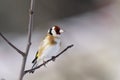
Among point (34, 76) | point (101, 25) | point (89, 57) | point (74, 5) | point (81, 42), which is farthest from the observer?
point (74, 5)

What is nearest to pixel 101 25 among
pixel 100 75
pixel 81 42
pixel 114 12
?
pixel 114 12

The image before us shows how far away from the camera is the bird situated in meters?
0.82

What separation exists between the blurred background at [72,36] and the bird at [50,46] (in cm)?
97

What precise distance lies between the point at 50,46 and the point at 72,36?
1.70 metres

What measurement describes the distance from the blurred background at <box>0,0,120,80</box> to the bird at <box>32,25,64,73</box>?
965 mm

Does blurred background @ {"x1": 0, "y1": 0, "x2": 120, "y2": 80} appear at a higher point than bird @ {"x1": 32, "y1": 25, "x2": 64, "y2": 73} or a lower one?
lower

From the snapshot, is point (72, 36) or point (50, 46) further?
point (72, 36)

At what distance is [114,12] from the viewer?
9.41 ft

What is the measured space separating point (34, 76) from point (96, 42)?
62 centimetres

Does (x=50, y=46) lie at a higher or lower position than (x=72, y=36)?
higher

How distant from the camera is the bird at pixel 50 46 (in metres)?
0.82

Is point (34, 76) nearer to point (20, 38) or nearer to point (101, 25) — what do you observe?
point (20, 38)

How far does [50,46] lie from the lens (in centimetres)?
89

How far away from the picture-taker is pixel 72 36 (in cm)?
258
